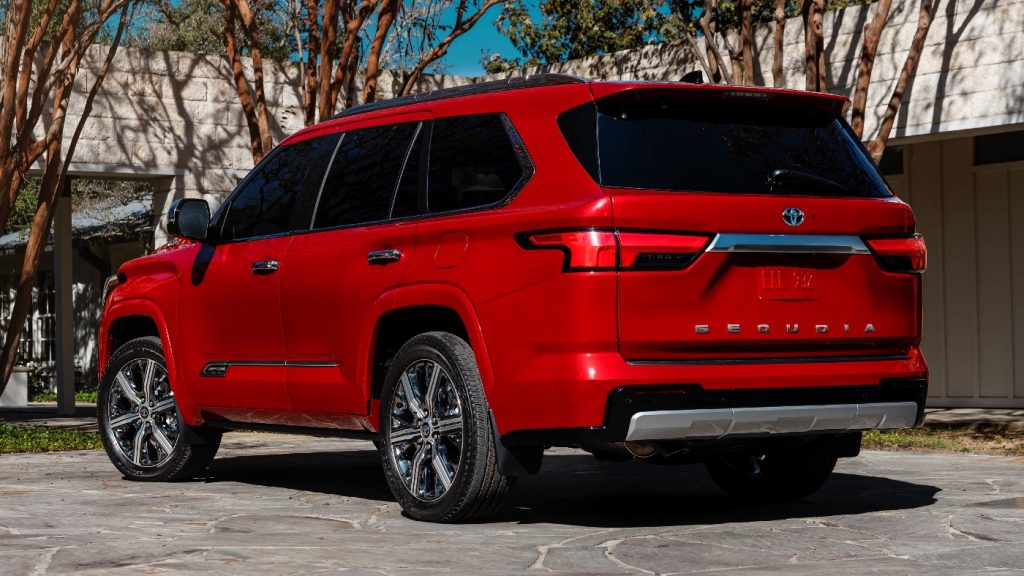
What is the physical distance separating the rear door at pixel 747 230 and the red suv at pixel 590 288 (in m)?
0.01

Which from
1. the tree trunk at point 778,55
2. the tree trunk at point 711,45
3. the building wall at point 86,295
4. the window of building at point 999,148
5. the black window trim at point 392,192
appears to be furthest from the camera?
the building wall at point 86,295

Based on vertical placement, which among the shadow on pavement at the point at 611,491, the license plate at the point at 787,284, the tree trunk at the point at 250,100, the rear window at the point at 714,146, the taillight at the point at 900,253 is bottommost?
the shadow on pavement at the point at 611,491

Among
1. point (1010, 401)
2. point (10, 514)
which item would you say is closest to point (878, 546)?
point (10, 514)

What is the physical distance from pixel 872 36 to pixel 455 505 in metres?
8.14

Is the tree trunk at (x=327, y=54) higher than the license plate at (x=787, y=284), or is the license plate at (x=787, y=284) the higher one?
the tree trunk at (x=327, y=54)

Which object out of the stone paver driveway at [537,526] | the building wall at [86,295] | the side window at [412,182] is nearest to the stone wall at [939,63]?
the stone paver driveway at [537,526]

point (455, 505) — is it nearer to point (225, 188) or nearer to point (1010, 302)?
point (225, 188)

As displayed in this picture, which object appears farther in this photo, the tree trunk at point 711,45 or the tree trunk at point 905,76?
the tree trunk at point 711,45

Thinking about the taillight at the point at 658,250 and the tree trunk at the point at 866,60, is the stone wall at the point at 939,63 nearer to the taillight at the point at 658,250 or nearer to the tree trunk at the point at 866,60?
the tree trunk at the point at 866,60

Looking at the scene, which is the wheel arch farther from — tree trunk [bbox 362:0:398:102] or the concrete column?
the concrete column

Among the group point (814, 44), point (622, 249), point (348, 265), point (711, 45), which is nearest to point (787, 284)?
point (622, 249)

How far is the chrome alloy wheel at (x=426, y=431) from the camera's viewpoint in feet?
21.8

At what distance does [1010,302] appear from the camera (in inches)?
615

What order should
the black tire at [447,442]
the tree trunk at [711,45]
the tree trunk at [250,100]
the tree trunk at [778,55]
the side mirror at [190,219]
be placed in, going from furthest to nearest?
the tree trunk at [711,45] → the tree trunk at [250,100] → the tree trunk at [778,55] → the side mirror at [190,219] → the black tire at [447,442]
